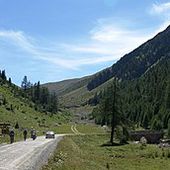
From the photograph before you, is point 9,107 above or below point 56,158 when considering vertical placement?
above

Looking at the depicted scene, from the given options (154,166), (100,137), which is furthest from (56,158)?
(100,137)

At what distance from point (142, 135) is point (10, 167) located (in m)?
105

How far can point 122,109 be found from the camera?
110812 mm

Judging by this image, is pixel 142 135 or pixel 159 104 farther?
pixel 159 104

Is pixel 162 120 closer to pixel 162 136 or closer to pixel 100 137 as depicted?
pixel 162 136

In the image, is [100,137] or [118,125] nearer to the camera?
[118,125]

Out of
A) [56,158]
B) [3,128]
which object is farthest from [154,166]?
[3,128]

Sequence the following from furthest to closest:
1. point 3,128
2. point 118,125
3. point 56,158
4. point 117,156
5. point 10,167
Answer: point 118,125
point 3,128
point 117,156
point 56,158
point 10,167

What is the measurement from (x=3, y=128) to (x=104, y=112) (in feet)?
89.0

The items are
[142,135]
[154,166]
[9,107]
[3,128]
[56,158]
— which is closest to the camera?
[56,158]

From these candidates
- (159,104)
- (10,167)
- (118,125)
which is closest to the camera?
(10,167)

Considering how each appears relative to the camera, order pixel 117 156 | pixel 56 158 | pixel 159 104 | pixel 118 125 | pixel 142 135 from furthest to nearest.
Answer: pixel 159 104 → pixel 142 135 → pixel 118 125 → pixel 117 156 → pixel 56 158

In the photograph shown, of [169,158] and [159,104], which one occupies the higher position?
[159,104]

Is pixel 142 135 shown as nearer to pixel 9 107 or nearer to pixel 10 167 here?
pixel 9 107
